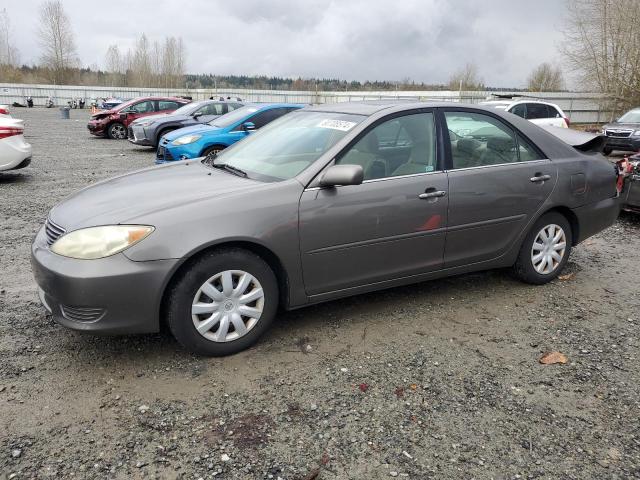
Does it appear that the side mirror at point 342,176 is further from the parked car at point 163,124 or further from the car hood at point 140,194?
the parked car at point 163,124

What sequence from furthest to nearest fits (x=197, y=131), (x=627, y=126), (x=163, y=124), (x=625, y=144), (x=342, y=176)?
(x=627, y=126) → (x=625, y=144) → (x=163, y=124) → (x=197, y=131) → (x=342, y=176)

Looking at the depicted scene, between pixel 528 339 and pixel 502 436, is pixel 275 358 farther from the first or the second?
pixel 528 339

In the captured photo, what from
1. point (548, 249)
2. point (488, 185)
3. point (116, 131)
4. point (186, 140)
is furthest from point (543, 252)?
point (116, 131)

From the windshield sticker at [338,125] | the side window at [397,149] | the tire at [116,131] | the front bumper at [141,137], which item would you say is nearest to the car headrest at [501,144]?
the side window at [397,149]

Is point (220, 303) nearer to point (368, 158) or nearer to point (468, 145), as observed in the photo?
point (368, 158)

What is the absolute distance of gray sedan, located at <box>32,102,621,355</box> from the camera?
3074 mm

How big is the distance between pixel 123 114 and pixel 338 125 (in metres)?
18.1

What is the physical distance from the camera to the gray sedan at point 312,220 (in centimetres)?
307

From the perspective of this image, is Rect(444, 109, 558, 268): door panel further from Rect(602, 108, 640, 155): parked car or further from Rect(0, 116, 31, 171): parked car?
Rect(602, 108, 640, 155): parked car

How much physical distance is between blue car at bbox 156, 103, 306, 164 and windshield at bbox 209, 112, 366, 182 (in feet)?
18.5

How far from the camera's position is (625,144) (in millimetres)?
15906

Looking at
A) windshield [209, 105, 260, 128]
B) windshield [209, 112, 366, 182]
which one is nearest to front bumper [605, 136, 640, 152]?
windshield [209, 105, 260, 128]

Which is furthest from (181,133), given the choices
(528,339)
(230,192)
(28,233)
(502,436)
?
(502,436)

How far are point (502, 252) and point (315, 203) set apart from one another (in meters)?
1.87
